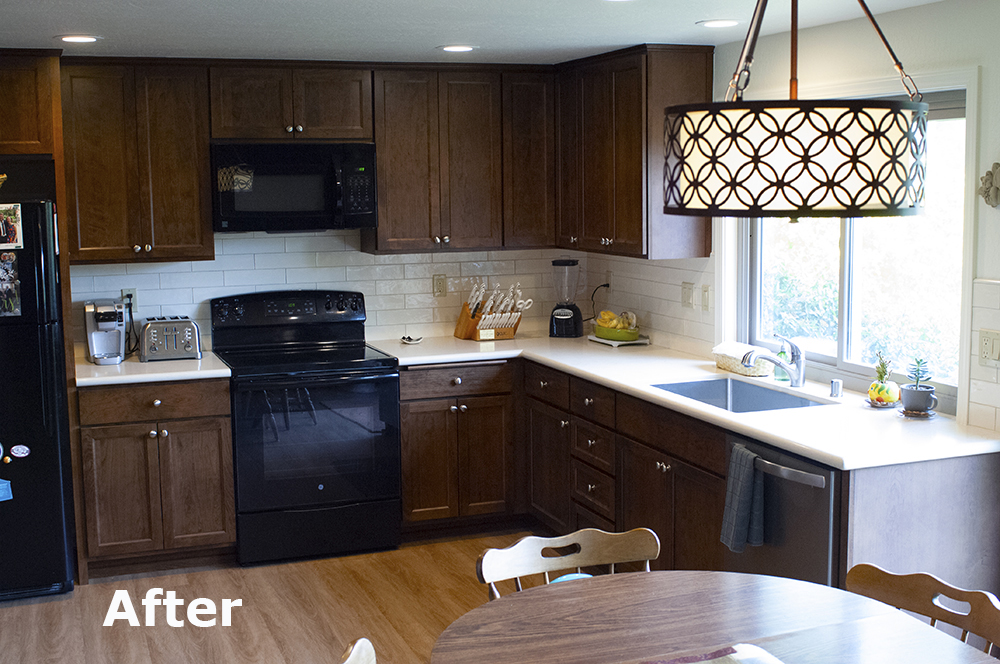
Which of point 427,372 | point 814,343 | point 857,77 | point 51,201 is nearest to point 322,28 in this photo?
point 51,201

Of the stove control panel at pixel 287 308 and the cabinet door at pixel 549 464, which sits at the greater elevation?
the stove control panel at pixel 287 308

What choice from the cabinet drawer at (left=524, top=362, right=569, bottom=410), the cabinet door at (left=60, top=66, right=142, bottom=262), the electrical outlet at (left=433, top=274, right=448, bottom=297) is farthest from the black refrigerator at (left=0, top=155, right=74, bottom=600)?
the cabinet drawer at (left=524, top=362, right=569, bottom=410)

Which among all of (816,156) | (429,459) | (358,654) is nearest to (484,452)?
(429,459)

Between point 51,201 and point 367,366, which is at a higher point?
point 51,201

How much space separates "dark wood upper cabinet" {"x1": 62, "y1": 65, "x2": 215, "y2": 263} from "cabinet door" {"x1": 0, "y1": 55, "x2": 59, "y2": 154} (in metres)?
0.30

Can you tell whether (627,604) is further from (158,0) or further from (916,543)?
(158,0)

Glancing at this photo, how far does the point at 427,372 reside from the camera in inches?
177

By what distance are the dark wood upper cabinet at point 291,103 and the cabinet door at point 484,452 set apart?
1.34 meters

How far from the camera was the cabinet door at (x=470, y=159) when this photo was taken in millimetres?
4723

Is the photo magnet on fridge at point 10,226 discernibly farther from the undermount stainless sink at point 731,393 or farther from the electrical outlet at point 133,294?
the undermount stainless sink at point 731,393

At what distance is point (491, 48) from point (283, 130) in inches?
39.4

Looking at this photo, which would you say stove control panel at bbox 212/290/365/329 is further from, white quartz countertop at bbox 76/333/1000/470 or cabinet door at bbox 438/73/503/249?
cabinet door at bbox 438/73/503/249

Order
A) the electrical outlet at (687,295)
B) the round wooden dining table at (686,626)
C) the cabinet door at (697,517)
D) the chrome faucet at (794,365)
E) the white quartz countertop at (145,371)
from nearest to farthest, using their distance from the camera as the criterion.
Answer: the round wooden dining table at (686,626) → the cabinet door at (697,517) → the chrome faucet at (794,365) → the white quartz countertop at (145,371) → the electrical outlet at (687,295)

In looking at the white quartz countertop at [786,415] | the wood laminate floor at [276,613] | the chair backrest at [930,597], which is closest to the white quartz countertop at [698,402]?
the white quartz countertop at [786,415]
